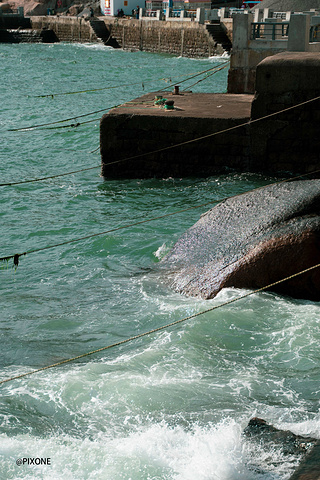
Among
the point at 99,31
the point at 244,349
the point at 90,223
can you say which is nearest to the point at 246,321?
the point at 244,349

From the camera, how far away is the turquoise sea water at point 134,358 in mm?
4449

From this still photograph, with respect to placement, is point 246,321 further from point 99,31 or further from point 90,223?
point 99,31

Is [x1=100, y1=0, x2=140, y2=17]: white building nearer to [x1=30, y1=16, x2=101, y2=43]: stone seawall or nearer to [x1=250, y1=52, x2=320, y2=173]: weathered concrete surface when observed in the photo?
[x1=30, y1=16, x2=101, y2=43]: stone seawall

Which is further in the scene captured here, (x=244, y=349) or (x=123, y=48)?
(x=123, y=48)

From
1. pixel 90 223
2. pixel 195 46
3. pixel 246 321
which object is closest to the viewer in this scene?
pixel 246 321

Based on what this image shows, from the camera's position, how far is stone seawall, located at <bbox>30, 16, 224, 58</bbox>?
38.0 m

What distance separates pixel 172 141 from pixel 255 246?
16.8 feet

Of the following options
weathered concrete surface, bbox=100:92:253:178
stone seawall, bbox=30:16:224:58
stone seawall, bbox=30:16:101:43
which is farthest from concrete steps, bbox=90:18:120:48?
weathered concrete surface, bbox=100:92:253:178

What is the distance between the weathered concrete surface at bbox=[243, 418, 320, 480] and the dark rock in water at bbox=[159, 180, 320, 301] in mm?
2182

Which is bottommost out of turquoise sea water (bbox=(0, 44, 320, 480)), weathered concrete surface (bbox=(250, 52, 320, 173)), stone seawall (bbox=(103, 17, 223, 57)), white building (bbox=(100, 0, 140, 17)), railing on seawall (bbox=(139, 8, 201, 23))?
turquoise sea water (bbox=(0, 44, 320, 480))

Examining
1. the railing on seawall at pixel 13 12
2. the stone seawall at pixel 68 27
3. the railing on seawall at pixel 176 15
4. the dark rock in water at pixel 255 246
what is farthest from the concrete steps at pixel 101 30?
the dark rock in water at pixel 255 246

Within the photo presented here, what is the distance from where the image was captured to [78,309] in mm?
6914

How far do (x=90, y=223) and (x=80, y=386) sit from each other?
4.76 metres

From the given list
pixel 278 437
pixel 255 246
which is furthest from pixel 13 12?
pixel 278 437
